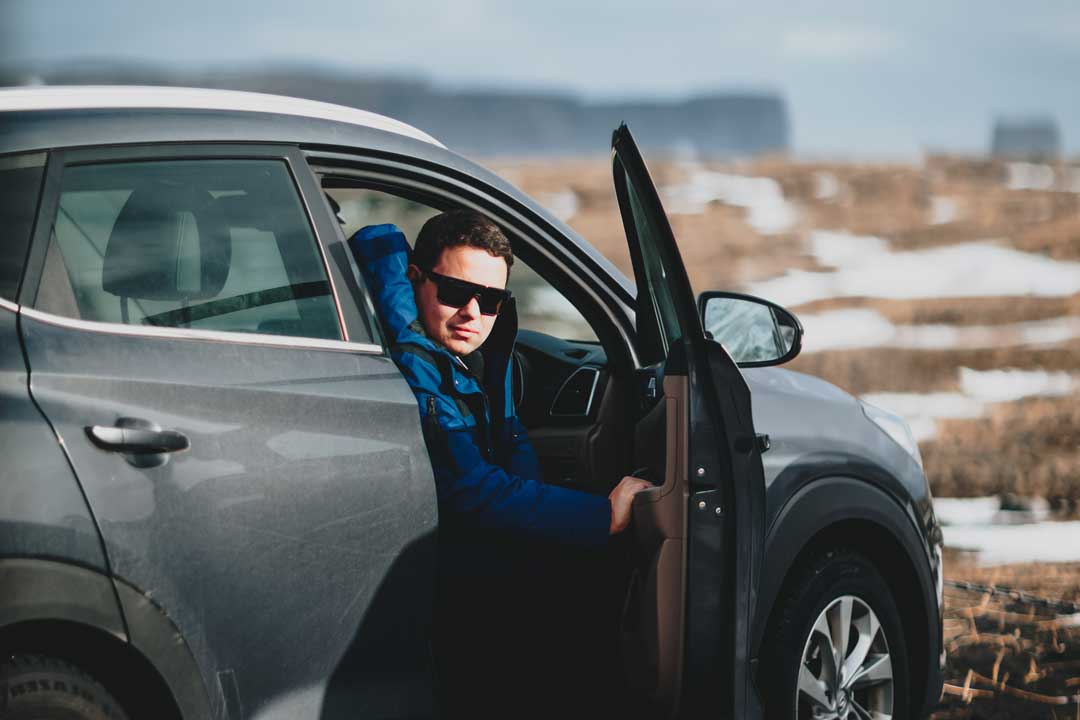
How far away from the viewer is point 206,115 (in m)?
2.60

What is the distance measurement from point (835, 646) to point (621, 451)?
774mm

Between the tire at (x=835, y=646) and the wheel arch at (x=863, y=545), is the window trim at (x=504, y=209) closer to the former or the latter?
the wheel arch at (x=863, y=545)

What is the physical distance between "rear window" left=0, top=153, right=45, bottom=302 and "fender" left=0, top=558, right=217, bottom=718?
19.2 inches

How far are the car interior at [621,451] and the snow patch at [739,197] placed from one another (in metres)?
36.1

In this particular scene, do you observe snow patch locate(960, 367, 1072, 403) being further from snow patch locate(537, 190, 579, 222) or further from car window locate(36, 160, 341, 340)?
snow patch locate(537, 190, 579, 222)

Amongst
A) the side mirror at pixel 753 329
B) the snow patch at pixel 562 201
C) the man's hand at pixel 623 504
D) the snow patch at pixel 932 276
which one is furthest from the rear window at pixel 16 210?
the snow patch at pixel 562 201

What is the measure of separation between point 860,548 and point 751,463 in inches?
35.7

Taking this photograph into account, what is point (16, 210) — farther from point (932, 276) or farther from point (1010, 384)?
point (932, 276)

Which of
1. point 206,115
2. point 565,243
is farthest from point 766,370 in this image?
point 206,115

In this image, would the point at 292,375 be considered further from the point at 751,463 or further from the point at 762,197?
the point at 762,197

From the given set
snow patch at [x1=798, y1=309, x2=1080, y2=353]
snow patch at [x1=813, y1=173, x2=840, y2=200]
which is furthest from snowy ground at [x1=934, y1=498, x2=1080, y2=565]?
snow patch at [x1=813, y1=173, x2=840, y2=200]

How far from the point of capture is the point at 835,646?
3357 mm

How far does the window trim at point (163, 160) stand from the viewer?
226 centimetres

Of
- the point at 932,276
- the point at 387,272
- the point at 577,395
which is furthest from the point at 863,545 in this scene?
the point at 932,276
